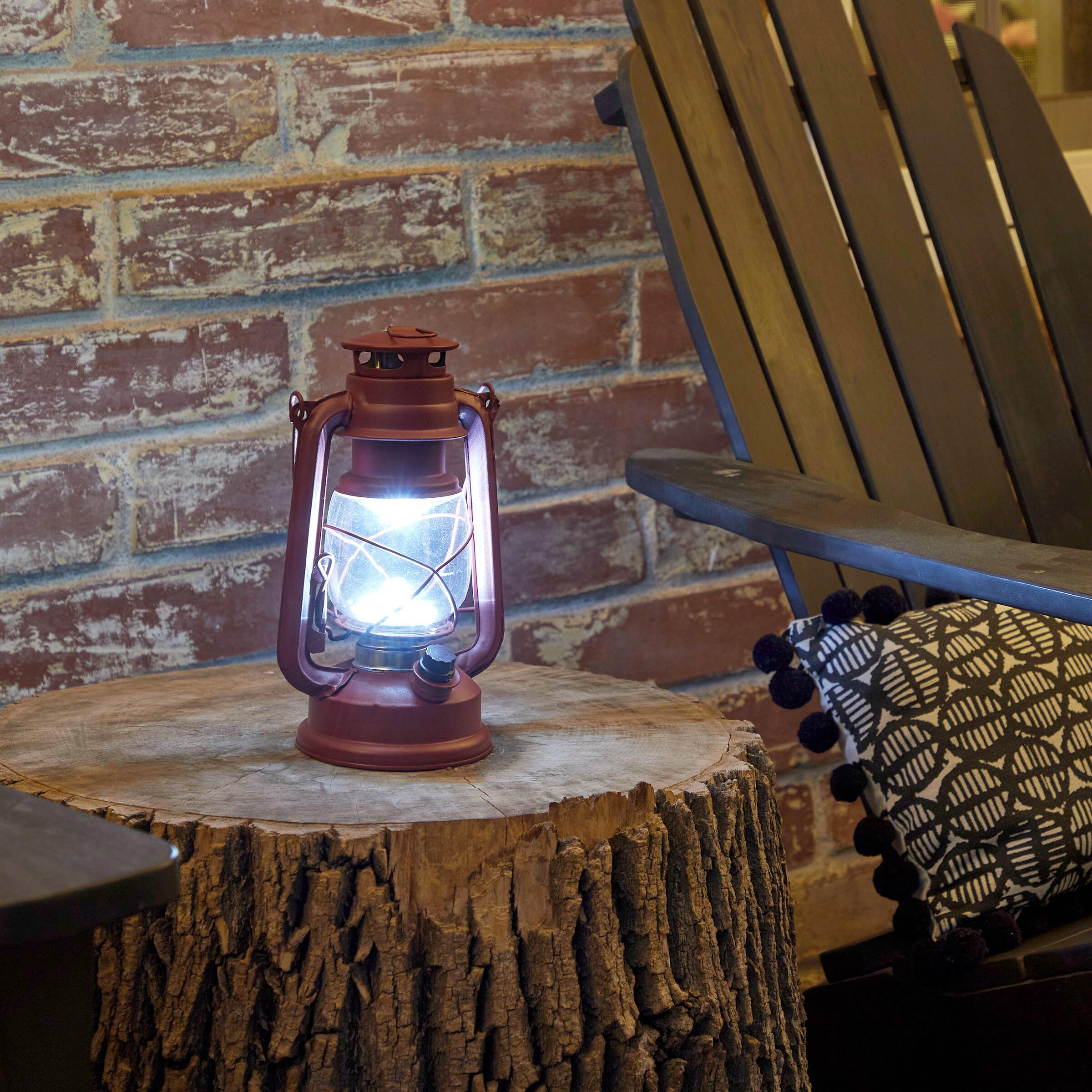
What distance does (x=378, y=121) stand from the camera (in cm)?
118

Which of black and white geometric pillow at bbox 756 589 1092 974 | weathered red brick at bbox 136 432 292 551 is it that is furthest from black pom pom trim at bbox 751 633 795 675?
weathered red brick at bbox 136 432 292 551

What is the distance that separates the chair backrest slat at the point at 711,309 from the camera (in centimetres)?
107

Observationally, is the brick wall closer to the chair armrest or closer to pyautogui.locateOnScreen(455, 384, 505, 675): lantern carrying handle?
the chair armrest

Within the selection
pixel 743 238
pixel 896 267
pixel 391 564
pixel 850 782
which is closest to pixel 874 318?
pixel 896 267

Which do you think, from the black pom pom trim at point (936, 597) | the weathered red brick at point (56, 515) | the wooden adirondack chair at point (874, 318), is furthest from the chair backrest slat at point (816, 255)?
the weathered red brick at point (56, 515)

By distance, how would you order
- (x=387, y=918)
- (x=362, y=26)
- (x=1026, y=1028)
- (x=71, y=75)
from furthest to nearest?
(x=362, y=26), (x=71, y=75), (x=1026, y=1028), (x=387, y=918)

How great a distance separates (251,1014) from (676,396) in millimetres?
823

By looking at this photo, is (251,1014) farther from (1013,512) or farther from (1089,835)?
(1013,512)

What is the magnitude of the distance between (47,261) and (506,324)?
43 centimetres

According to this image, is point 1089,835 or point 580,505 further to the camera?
point 580,505

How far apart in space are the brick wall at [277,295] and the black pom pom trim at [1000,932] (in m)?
0.53

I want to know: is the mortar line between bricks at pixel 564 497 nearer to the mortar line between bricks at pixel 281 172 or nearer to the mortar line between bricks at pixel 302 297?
the mortar line between bricks at pixel 302 297

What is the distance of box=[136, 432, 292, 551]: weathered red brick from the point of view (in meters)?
1.14

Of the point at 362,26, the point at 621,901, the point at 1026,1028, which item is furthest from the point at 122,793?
the point at 362,26
